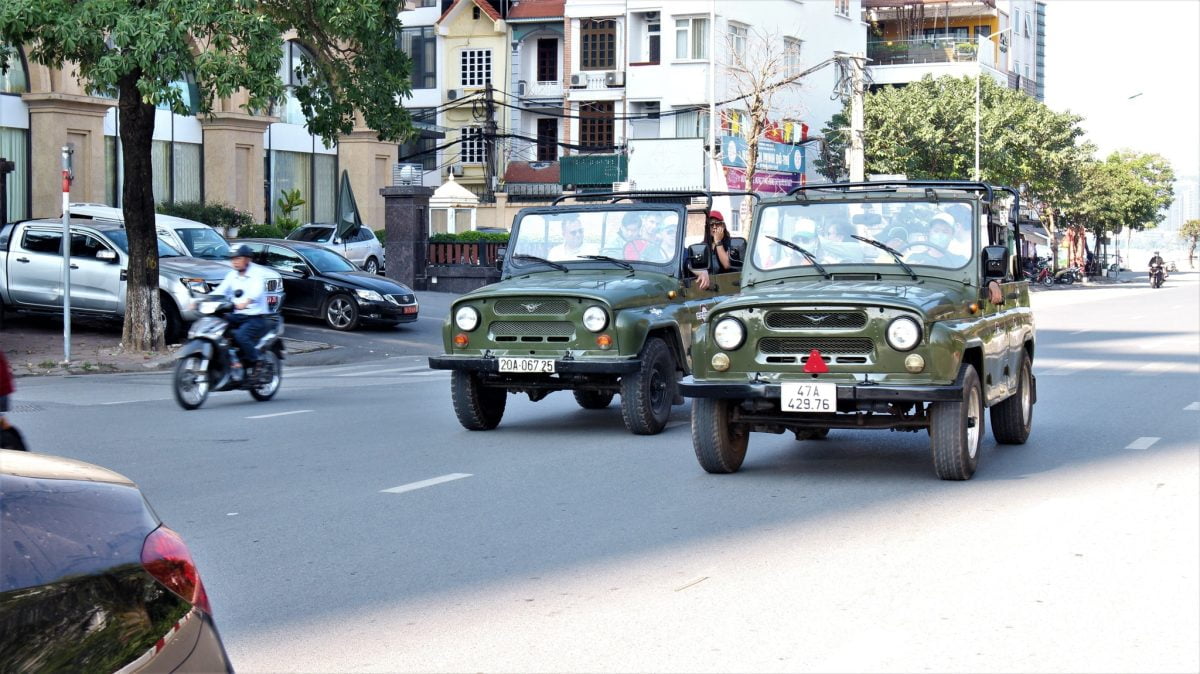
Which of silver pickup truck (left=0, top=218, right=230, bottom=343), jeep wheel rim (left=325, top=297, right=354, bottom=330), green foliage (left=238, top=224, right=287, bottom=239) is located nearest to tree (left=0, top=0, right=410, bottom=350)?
silver pickup truck (left=0, top=218, right=230, bottom=343)

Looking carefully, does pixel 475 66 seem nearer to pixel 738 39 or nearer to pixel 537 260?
pixel 738 39

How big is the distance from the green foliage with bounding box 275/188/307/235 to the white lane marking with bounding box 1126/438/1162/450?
114ft

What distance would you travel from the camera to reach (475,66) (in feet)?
223

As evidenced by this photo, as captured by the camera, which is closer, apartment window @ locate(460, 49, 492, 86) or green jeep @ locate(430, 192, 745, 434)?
green jeep @ locate(430, 192, 745, 434)

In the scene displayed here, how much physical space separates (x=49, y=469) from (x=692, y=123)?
56.9 metres

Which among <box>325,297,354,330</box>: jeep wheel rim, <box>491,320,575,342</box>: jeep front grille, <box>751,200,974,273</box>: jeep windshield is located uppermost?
<box>751,200,974,273</box>: jeep windshield

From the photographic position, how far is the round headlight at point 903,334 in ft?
31.4

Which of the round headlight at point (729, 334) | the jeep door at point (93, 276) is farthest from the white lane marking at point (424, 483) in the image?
the jeep door at point (93, 276)

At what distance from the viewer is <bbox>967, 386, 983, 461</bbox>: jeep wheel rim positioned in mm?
9955

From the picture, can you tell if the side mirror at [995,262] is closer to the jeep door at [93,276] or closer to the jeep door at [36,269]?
the jeep door at [93,276]

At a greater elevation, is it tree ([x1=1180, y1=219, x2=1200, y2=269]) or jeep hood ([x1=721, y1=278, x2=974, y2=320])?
tree ([x1=1180, y1=219, x2=1200, y2=269])

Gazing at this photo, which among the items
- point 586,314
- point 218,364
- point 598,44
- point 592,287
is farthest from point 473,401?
point 598,44

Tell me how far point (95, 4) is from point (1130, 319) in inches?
929

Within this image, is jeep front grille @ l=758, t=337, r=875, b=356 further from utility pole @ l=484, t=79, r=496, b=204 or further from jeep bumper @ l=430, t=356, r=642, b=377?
utility pole @ l=484, t=79, r=496, b=204
